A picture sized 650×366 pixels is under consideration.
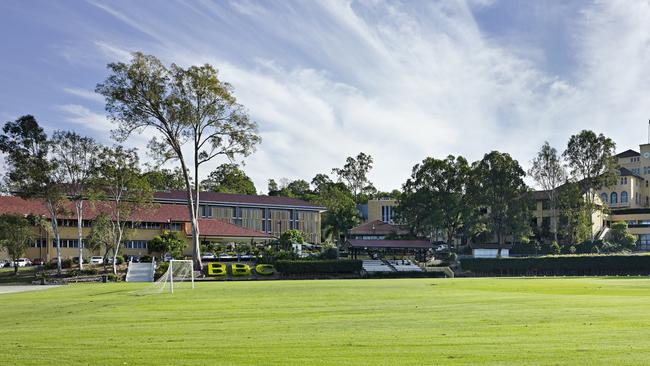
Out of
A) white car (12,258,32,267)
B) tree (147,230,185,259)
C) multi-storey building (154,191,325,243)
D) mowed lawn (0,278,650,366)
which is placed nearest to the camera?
mowed lawn (0,278,650,366)

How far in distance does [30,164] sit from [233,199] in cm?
3898

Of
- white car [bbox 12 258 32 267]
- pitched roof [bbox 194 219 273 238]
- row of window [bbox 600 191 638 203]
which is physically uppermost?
row of window [bbox 600 191 638 203]

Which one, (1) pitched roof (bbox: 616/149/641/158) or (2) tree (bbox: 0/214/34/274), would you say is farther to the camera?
(1) pitched roof (bbox: 616/149/641/158)

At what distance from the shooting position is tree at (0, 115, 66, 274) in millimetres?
52438

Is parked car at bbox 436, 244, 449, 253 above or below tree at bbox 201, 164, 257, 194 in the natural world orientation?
below

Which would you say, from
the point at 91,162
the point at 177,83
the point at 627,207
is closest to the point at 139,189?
the point at 91,162

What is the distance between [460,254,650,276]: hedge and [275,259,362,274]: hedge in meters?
12.9

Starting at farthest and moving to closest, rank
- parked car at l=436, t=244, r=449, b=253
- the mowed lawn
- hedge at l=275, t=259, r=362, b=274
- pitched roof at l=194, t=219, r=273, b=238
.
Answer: parked car at l=436, t=244, r=449, b=253
pitched roof at l=194, t=219, r=273, b=238
hedge at l=275, t=259, r=362, b=274
the mowed lawn

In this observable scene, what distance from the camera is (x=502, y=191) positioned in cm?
7231

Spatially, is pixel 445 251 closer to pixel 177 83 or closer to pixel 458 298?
pixel 177 83

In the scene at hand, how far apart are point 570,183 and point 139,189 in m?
50.3

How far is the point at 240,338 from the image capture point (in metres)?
12.7

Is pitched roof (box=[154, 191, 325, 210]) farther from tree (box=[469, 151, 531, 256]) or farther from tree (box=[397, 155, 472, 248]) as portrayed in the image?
tree (box=[469, 151, 531, 256])

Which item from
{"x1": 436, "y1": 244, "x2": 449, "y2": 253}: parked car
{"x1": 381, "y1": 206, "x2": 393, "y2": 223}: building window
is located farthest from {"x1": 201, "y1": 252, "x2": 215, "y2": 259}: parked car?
{"x1": 381, "y1": 206, "x2": 393, "y2": 223}: building window
